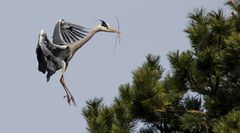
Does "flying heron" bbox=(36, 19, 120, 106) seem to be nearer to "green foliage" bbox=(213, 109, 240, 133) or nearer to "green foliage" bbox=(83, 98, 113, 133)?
"green foliage" bbox=(83, 98, 113, 133)

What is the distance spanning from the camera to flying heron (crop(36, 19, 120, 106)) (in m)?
9.69

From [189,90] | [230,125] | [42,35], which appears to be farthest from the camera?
[189,90]

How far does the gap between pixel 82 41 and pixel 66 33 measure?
0.21 meters

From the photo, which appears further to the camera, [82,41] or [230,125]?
[82,41]

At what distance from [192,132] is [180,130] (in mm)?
124

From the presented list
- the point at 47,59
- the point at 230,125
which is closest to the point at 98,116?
the point at 47,59

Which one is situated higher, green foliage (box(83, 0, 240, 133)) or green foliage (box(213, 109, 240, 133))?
green foliage (box(83, 0, 240, 133))

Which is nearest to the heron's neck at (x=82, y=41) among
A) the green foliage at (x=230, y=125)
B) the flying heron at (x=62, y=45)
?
the flying heron at (x=62, y=45)

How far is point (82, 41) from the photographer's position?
9.94 meters

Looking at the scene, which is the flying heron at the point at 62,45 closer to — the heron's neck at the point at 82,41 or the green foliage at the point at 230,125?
the heron's neck at the point at 82,41

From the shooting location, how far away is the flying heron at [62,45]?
9.69m

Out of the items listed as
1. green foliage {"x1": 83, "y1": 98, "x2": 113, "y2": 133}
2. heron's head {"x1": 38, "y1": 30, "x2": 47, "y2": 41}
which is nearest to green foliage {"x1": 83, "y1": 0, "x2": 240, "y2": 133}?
green foliage {"x1": 83, "y1": 98, "x2": 113, "y2": 133}

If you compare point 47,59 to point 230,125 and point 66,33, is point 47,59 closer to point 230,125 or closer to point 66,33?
point 66,33

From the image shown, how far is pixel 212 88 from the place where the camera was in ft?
32.9
